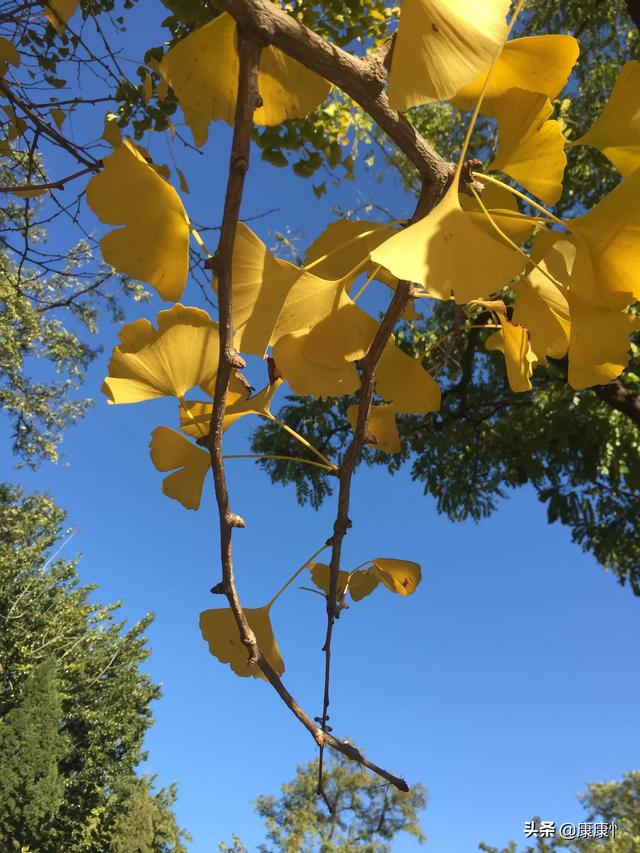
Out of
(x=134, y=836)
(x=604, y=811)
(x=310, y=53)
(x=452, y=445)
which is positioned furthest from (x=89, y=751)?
(x=310, y=53)

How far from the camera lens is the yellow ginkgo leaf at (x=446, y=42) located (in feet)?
0.98

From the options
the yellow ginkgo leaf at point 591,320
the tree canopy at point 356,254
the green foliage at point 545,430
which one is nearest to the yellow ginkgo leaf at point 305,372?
the tree canopy at point 356,254

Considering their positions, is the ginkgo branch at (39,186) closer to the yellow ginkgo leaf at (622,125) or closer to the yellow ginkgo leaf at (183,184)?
the yellow ginkgo leaf at (183,184)

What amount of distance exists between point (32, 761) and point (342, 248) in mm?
14498

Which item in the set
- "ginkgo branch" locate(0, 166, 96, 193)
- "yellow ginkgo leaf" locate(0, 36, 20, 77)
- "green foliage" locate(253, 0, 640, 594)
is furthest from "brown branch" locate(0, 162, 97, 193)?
"green foliage" locate(253, 0, 640, 594)

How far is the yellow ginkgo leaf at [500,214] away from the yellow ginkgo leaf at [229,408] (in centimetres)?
19

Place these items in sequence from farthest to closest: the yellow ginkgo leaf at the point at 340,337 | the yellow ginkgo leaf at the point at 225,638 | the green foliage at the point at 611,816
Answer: the green foliage at the point at 611,816, the yellow ginkgo leaf at the point at 225,638, the yellow ginkgo leaf at the point at 340,337

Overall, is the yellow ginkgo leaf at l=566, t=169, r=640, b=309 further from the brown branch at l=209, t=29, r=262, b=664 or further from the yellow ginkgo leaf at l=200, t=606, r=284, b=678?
the yellow ginkgo leaf at l=200, t=606, r=284, b=678

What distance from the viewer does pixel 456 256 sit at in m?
0.31

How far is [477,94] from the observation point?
382mm

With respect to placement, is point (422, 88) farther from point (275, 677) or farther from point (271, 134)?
point (271, 134)

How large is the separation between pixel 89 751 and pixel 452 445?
13.3m

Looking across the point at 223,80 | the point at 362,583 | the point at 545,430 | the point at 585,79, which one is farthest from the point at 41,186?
the point at 585,79

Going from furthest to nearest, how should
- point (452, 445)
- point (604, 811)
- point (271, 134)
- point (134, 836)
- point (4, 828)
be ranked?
1. point (604, 811)
2. point (134, 836)
3. point (4, 828)
4. point (452, 445)
5. point (271, 134)
